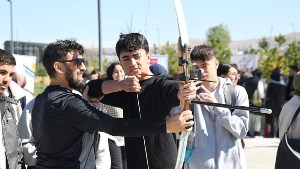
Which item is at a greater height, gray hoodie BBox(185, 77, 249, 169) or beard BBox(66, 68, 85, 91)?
beard BBox(66, 68, 85, 91)

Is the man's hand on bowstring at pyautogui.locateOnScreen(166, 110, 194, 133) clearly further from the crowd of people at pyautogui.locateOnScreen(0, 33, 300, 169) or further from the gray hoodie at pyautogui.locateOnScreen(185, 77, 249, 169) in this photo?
the gray hoodie at pyautogui.locateOnScreen(185, 77, 249, 169)

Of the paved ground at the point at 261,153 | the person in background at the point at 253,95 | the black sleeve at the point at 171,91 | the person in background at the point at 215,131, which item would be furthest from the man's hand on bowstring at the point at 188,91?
the person in background at the point at 253,95

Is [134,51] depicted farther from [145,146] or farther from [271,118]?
[271,118]

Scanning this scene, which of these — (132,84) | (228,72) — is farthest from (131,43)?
(228,72)

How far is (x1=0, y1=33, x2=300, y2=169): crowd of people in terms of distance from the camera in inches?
134

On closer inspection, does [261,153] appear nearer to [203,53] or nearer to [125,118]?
[203,53]

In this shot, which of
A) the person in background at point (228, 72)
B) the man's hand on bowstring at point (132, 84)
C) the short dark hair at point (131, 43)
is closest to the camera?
the man's hand on bowstring at point (132, 84)

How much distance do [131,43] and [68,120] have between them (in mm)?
1041

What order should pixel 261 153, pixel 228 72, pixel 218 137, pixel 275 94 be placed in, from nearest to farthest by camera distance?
pixel 218 137 → pixel 228 72 → pixel 261 153 → pixel 275 94

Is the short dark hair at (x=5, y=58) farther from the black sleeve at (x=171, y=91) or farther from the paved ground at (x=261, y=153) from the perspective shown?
the paved ground at (x=261, y=153)

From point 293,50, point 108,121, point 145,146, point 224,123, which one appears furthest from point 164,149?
point 293,50

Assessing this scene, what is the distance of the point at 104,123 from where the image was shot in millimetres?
3357

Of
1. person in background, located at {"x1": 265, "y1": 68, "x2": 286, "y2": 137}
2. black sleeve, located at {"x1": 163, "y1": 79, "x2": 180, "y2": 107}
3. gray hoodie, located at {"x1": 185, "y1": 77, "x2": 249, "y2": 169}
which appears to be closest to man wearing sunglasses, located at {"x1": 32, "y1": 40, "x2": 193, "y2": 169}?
black sleeve, located at {"x1": 163, "y1": 79, "x2": 180, "y2": 107}

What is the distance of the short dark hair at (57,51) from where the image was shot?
3.74m
